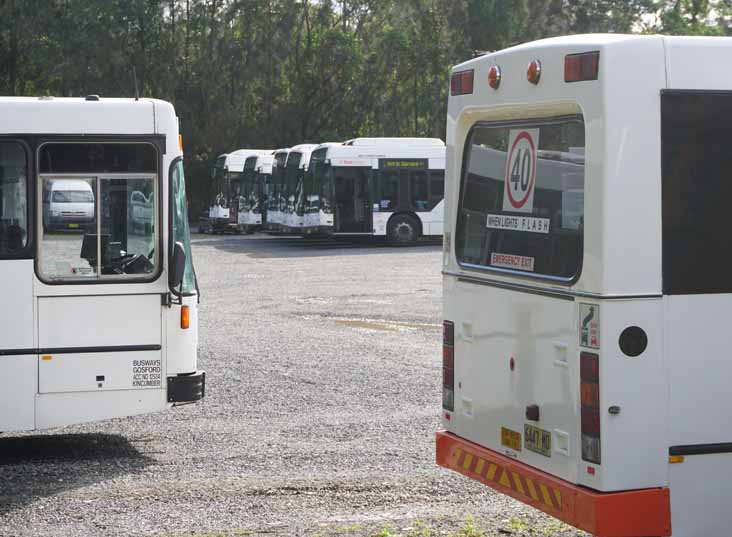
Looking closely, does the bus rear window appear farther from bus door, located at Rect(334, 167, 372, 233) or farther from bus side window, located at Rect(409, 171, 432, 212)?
bus side window, located at Rect(409, 171, 432, 212)

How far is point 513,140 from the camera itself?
262 inches

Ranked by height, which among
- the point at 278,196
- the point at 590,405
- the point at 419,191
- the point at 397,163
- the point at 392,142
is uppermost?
the point at 392,142

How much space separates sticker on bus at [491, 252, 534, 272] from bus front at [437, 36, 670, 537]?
0.04 ft

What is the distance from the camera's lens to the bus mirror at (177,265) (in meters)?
9.41

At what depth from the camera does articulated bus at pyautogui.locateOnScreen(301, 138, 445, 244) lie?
37344 millimetres

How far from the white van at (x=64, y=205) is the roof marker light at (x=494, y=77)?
3982 millimetres

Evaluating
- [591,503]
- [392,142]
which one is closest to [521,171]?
[591,503]

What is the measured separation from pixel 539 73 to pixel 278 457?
174 inches

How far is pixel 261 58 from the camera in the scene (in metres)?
61.1

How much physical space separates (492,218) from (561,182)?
0.86m

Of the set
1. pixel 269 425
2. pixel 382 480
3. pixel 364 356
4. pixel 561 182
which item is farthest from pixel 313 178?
pixel 561 182

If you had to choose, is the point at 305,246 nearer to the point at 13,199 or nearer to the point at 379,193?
the point at 379,193

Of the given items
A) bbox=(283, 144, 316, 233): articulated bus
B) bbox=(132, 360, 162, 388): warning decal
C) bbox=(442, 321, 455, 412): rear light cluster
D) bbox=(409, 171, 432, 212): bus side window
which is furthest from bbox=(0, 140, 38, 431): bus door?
bbox=(283, 144, 316, 233): articulated bus

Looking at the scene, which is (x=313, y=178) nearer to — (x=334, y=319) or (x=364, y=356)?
(x=334, y=319)
